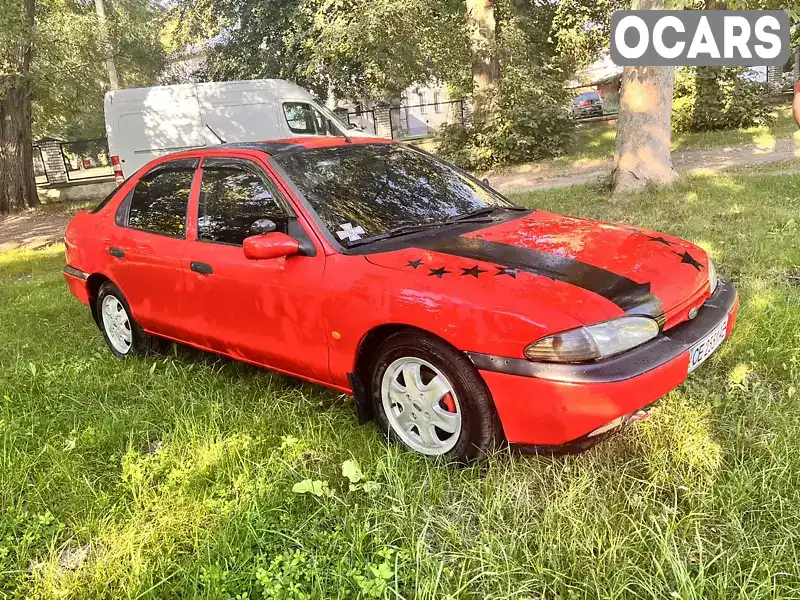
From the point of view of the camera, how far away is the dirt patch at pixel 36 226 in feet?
40.5

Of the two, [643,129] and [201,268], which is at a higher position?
[643,129]

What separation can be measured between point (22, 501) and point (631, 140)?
8.48 metres

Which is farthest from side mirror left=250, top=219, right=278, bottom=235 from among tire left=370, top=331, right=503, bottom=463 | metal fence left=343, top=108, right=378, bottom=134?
metal fence left=343, top=108, right=378, bottom=134

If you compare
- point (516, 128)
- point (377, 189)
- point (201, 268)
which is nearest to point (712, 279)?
point (377, 189)

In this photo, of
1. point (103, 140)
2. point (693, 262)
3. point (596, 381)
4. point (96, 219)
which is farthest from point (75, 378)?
point (103, 140)

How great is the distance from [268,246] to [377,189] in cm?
82

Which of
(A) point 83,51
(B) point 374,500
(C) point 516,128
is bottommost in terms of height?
(B) point 374,500

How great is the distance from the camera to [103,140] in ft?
73.2

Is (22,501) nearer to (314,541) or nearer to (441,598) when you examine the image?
(314,541)

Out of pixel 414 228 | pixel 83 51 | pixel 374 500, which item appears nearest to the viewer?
pixel 374 500

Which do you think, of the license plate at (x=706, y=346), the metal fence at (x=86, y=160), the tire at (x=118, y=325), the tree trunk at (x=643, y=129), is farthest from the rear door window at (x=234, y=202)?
the metal fence at (x=86, y=160)

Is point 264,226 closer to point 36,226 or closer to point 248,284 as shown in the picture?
point 248,284

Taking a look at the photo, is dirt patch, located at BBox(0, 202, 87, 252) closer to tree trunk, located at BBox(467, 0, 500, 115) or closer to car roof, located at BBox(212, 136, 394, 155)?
car roof, located at BBox(212, 136, 394, 155)

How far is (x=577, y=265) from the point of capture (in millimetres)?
2963
